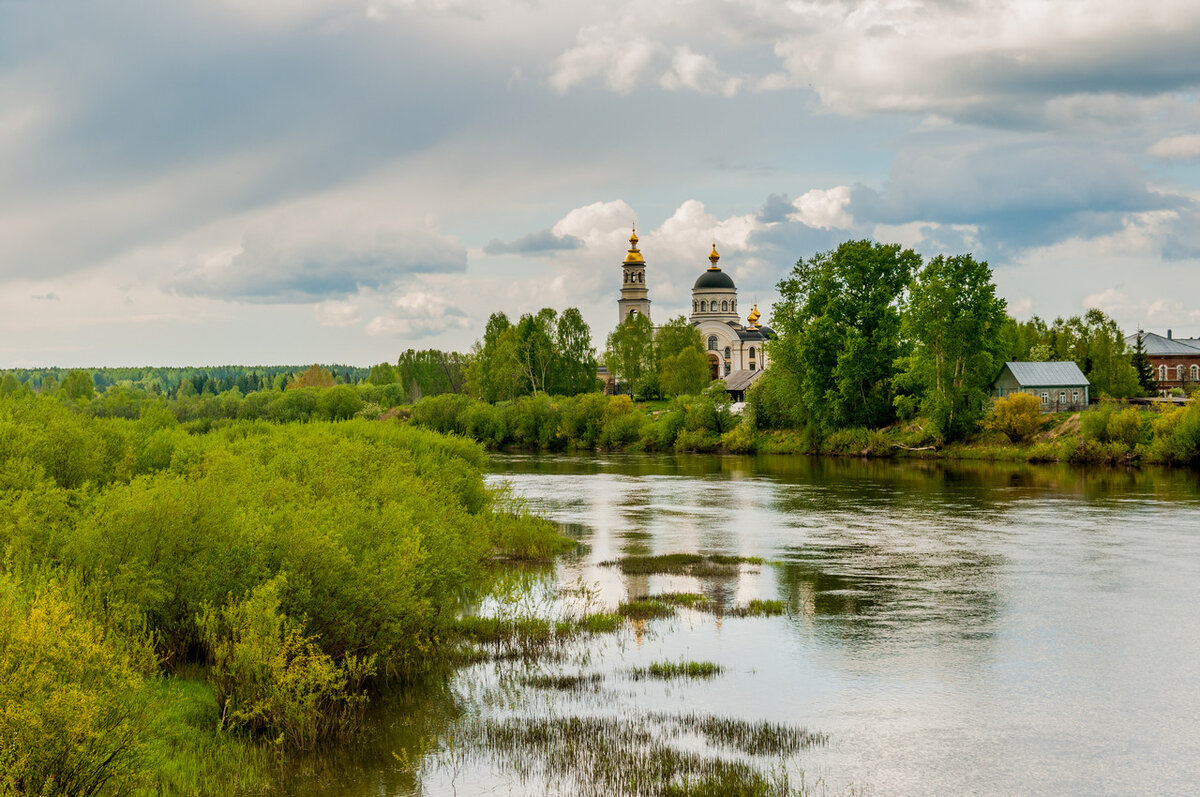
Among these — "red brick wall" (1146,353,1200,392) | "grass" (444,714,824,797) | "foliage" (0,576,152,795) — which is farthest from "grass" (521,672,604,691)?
"red brick wall" (1146,353,1200,392)

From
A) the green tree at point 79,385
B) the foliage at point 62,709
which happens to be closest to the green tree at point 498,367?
the green tree at point 79,385

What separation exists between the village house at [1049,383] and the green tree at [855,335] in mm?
6618

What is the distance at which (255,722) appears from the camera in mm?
11695

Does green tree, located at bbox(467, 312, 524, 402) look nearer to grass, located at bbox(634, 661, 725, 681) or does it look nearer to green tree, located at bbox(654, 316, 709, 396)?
green tree, located at bbox(654, 316, 709, 396)

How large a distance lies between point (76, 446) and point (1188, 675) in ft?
60.5

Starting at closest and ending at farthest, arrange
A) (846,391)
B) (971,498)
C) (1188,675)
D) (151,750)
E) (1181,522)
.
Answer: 1. (151,750)
2. (1188,675)
3. (1181,522)
4. (971,498)
5. (846,391)

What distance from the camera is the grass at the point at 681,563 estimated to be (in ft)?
76.0

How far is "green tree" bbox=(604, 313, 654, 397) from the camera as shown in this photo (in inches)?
4048

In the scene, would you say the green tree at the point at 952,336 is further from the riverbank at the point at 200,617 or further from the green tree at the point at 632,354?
the green tree at the point at 632,354

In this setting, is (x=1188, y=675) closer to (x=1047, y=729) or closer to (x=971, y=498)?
(x=1047, y=729)

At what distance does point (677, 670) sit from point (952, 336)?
A: 150 feet

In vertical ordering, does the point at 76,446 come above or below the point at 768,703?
above

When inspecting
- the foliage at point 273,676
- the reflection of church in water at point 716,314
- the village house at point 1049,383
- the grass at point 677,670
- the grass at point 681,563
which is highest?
the reflection of church in water at point 716,314

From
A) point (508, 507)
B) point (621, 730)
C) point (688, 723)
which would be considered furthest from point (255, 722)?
point (508, 507)
